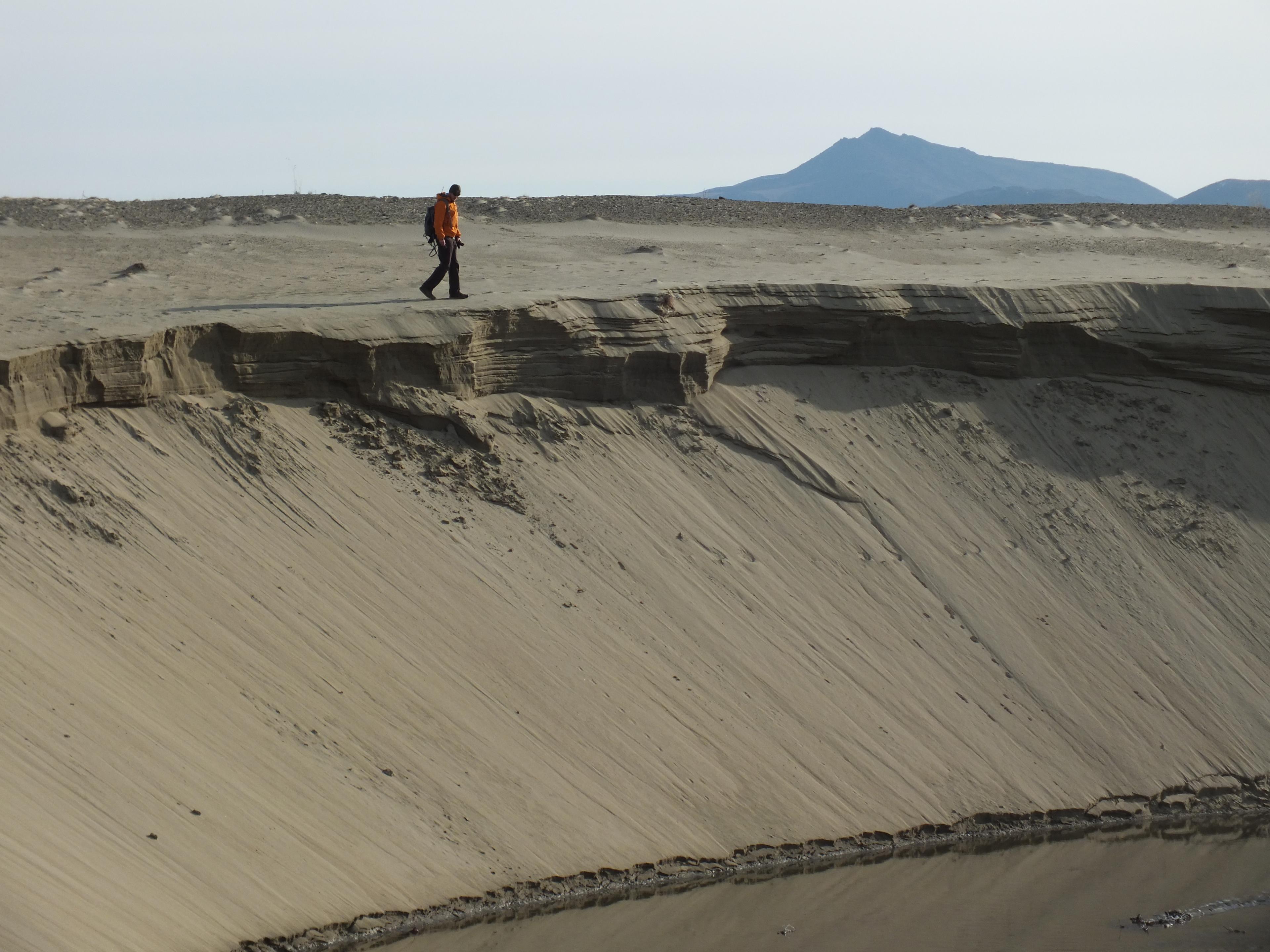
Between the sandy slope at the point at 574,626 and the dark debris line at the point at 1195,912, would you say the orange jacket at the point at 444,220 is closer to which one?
the sandy slope at the point at 574,626

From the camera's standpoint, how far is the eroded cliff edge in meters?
11.0

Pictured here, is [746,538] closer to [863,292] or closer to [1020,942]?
[863,292]

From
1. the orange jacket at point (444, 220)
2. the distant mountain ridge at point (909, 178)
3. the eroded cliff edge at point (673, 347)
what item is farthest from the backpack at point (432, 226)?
the distant mountain ridge at point (909, 178)

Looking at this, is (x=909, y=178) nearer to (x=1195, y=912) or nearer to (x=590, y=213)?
(x=590, y=213)

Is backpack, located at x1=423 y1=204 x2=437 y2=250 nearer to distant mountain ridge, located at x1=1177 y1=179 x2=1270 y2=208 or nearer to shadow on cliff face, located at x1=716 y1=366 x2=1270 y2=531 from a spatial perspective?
shadow on cliff face, located at x1=716 y1=366 x2=1270 y2=531

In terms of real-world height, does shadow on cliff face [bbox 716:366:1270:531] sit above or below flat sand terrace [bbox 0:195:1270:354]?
below

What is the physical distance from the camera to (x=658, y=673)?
→ 1111 centimetres

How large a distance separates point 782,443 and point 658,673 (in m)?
3.47

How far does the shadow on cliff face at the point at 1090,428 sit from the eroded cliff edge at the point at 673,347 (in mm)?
215

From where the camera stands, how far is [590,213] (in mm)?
21609

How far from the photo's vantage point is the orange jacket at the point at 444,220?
13008 millimetres

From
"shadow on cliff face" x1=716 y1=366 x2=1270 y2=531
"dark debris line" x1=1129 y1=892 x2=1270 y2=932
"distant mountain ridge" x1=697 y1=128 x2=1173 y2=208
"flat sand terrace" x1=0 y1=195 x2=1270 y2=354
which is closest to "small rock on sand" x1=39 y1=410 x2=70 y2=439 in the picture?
"flat sand terrace" x1=0 y1=195 x2=1270 y2=354

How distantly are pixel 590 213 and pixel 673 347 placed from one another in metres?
8.72

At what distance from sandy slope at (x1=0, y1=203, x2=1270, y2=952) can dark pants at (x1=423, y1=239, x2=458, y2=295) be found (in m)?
0.78
